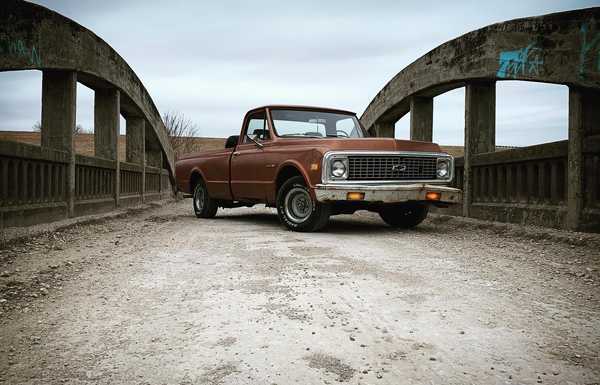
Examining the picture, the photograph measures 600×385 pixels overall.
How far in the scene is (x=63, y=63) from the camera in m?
7.96

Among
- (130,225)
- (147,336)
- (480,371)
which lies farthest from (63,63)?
(480,371)

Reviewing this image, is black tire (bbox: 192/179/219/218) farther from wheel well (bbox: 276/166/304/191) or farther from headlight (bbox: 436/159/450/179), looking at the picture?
headlight (bbox: 436/159/450/179)

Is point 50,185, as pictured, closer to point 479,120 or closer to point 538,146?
point 538,146

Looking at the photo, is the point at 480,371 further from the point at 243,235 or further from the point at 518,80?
the point at 518,80

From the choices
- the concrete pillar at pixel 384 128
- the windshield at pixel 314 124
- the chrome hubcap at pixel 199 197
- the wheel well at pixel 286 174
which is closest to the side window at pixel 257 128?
the windshield at pixel 314 124

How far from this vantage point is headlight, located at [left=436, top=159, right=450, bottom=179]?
7059 mm

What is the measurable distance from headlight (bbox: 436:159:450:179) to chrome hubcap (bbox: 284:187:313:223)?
192 centimetres

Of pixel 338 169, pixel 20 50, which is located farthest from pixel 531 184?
pixel 20 50

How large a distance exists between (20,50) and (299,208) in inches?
170

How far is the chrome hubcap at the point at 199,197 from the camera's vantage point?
9.38 metres

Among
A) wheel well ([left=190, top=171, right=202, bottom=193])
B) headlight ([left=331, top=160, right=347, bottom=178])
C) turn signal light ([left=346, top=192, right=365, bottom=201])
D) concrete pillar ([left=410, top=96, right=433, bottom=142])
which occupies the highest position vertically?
concrete pillar ([left=410, top=96, right=433, bottom=142])

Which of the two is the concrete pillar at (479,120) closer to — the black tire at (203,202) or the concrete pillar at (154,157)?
the black tire at (203,202)

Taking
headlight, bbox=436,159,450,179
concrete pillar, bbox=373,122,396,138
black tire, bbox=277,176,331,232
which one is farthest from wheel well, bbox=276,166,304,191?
concrete pillar, bbox=373,122,396,138

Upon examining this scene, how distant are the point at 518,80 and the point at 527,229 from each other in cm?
246
